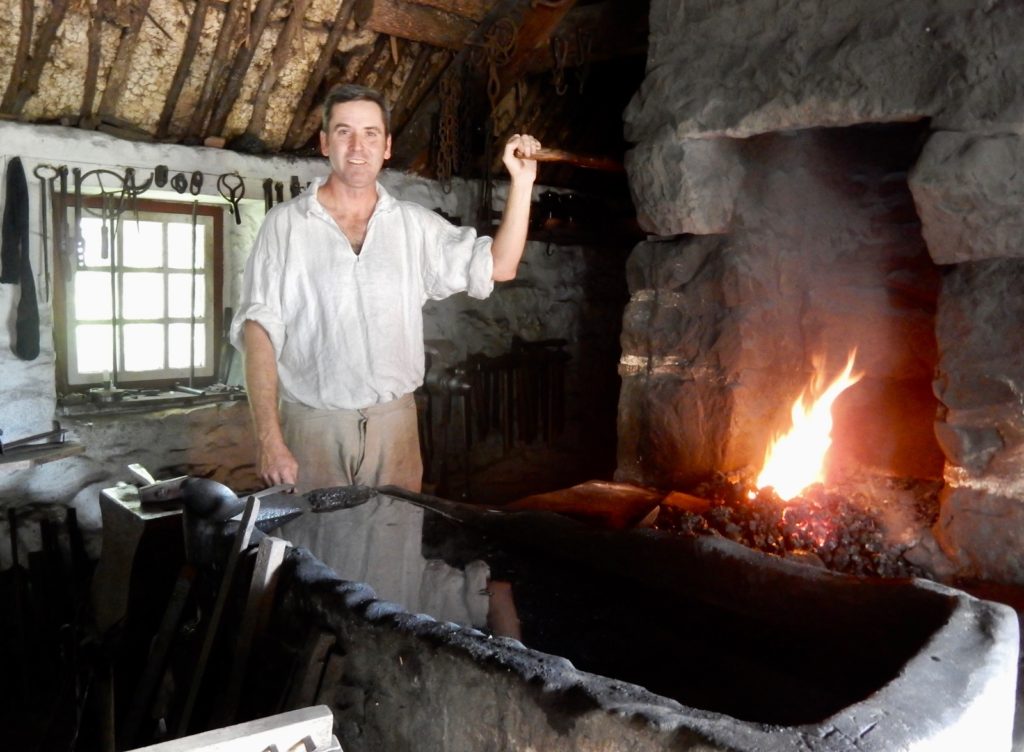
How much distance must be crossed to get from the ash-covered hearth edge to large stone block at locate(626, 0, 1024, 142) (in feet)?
4.40

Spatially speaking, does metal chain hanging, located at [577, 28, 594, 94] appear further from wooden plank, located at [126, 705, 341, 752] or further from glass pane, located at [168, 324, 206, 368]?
wooden plank, located at [126, 705, 341, 752]

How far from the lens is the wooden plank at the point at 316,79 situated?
3.64m

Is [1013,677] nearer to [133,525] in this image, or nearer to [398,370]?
[398,370]

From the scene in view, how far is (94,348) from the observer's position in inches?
154

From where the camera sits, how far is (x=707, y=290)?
309 centimetres

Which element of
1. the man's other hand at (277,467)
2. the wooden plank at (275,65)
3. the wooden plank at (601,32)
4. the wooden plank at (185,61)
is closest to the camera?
the man's other hand at (277,467)

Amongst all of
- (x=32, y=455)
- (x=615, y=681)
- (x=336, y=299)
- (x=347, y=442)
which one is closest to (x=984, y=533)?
(x=615, y=681)

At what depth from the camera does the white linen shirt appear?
2.58 metres

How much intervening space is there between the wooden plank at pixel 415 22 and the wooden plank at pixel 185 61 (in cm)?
65

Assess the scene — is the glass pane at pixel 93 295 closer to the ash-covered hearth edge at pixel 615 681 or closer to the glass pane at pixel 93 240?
the glass pane at pixel 93 240

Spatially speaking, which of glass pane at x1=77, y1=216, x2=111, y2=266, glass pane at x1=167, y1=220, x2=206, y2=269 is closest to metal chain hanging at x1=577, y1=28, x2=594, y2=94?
glass pane at x1=167, y1=220, x2=206, y2=269

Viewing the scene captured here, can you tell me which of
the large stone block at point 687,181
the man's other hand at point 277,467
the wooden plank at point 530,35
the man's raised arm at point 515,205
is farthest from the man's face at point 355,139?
the wooden plank at point 530,35

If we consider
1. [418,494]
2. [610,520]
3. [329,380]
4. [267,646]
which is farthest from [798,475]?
[267,646]

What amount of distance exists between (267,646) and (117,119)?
2825mm
